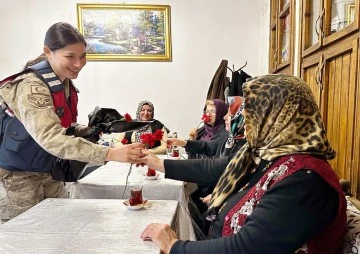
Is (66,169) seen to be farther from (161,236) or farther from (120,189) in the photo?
(161,236)

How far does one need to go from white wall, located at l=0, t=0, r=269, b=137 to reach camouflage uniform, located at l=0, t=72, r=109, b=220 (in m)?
2.77

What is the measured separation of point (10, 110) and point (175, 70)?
9.39 ft

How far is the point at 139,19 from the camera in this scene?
12.6 feet

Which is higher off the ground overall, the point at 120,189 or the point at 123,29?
the point at 123,29

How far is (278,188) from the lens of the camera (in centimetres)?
82

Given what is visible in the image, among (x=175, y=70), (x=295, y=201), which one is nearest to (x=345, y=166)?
(x=295, y=201)

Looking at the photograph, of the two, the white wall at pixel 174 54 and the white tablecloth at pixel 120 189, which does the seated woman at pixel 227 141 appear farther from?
the white wall at pixel 174 54

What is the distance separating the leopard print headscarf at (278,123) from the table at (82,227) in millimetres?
406

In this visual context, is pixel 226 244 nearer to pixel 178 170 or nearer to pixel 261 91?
pixel 261 91

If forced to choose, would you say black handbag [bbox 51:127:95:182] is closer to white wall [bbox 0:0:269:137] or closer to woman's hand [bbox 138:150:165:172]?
woman's hand [bbox 138:150:165:172]

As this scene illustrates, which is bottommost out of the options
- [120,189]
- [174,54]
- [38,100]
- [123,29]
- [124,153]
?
[120,189]

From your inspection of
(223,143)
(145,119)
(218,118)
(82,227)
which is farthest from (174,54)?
(82,227)

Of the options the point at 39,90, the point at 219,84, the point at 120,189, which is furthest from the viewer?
the point at 219,84

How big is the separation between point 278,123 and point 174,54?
3.18 m
